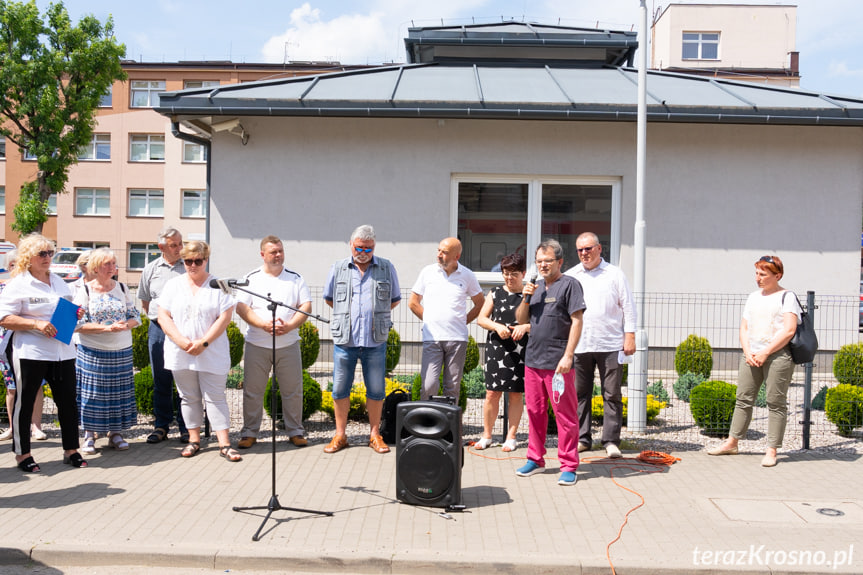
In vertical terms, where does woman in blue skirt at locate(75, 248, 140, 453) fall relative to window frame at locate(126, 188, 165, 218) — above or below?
below

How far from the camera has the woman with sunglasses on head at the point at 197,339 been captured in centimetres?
613

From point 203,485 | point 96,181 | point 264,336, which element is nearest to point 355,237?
point 264,336

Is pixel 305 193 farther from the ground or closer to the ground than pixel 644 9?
closer to the ground

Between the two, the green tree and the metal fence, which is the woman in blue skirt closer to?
the metal fence

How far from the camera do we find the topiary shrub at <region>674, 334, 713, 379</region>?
9891mm

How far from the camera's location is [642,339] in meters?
7.33

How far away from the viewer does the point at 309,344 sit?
960cm

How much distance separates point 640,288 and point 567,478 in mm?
2706

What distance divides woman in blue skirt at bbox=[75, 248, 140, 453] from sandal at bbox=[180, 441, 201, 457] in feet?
2.06

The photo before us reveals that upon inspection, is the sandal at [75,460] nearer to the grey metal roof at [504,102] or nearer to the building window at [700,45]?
the grey metal roof at [504,102]

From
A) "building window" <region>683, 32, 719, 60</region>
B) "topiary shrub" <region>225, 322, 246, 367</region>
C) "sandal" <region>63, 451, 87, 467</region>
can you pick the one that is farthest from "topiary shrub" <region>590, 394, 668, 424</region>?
"building window" <region>683, 32, 719, 60</region>

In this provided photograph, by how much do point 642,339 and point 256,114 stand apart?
6.25m

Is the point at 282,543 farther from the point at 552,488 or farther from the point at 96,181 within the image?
the point at 96,181

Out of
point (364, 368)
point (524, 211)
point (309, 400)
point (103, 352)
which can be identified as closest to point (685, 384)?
point (524, 211)
